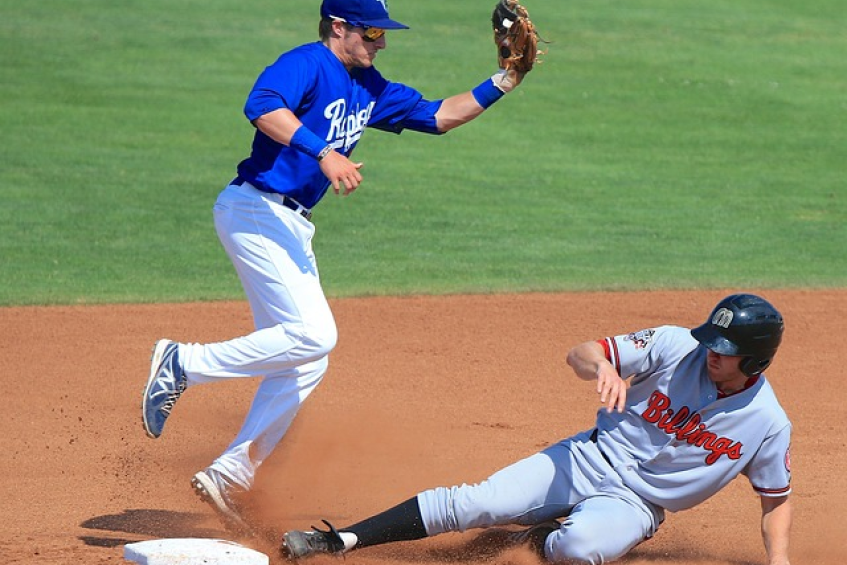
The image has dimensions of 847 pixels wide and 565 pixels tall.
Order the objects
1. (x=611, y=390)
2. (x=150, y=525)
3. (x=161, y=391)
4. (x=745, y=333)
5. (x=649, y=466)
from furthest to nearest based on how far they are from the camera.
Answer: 1. (x=150, y=525)
2. (x=161, y=391)
3. (x=649, y=466)
4. (x=745, y=333)
5. (x=611, y=390)

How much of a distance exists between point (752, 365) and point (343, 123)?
6.68 feet

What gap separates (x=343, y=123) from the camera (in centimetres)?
570

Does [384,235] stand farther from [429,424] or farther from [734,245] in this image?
[429,424]

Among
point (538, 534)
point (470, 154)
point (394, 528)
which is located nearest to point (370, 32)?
point (394, 528)

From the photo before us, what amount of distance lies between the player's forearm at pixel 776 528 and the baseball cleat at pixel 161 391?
7.77 feet

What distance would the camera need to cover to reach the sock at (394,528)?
16.4 ft

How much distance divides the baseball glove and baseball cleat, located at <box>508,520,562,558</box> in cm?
217

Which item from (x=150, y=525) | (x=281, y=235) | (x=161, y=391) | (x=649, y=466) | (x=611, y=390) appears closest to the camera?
(x=611, y=390)

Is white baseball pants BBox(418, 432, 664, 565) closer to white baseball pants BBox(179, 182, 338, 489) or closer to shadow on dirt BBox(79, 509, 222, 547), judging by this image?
white baseball pants BBox(179, 182, 338, 489)

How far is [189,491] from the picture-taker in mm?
6184

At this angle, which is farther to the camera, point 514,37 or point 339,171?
point 514,37

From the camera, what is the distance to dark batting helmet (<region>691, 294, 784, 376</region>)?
15.6 ft

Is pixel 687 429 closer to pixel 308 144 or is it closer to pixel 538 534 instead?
pixel 538 534

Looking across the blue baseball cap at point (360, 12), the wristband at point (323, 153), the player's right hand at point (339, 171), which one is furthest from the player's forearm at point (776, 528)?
the blue baseball cap at point (360, 12)
